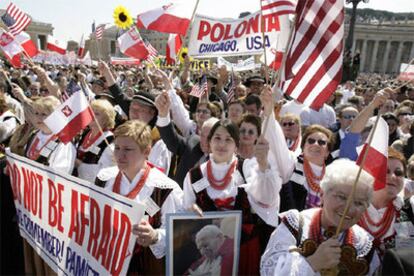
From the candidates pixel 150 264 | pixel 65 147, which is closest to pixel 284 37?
pixel 65 147

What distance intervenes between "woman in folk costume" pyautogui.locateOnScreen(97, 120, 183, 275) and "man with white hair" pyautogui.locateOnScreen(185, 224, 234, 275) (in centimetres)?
25

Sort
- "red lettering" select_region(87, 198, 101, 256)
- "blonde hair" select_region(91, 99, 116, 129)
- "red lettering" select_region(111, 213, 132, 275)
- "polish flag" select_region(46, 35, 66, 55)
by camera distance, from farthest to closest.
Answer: "polish flag" select_region(46, 35, 66, 55) < "blonde hair" select_region(91, 99, 116, 129) < "red lettering" select_region(87, 198, 101, 256) < "red lettering" select_region(111, 213, 132, 275)

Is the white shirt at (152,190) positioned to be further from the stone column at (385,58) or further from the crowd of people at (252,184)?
the stone column at (385,58)

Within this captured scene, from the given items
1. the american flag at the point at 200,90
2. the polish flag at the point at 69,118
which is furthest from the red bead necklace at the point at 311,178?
the american flag at the point at 200,90

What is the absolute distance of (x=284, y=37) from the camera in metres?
4.55

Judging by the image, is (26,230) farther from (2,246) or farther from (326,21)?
(326,21)

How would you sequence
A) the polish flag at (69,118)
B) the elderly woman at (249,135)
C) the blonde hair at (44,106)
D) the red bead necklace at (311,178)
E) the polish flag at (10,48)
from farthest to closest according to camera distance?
the polish flag at (10,48)
the blonde hair at (44,106)
the elderly woman at (249,135)
the polish flag at (69,118)
the red bead necklace at (311,178)

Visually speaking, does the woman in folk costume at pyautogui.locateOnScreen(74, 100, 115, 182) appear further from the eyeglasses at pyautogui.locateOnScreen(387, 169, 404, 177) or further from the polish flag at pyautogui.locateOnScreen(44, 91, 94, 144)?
the eyeglasses at pyautogui.locateOnScreen(387, 169, 404, 177)

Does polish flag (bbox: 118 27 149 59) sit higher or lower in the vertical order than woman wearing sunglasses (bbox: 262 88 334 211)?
higher

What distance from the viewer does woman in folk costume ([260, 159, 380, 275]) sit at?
1.92 metres

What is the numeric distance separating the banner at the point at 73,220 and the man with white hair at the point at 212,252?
48 centimetres

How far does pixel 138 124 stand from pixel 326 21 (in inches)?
64.6

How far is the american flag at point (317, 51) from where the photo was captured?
2.71 meters

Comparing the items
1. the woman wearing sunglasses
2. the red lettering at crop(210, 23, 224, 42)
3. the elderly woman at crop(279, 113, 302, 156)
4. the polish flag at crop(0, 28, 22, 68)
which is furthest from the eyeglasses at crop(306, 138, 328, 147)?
the polish flag at crop(0, 28, 22, 68)
